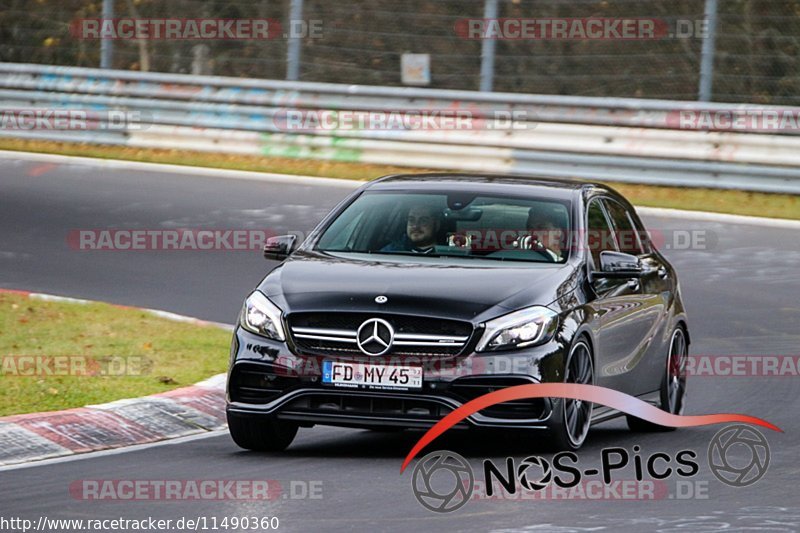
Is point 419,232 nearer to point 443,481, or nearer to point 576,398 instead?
point 576,398

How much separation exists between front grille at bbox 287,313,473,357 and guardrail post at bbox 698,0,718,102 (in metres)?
12.5

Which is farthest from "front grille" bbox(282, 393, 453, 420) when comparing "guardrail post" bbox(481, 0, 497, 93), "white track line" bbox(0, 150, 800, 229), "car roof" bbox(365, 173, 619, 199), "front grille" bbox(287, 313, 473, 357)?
"guardrail post" bbox(481, 0, 497, 93)

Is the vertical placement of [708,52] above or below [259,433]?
above

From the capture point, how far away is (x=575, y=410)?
9.04 meters

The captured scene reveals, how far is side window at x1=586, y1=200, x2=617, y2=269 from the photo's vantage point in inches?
389

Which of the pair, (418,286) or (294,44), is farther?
(294,44)

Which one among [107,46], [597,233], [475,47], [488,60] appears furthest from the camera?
[107,46]

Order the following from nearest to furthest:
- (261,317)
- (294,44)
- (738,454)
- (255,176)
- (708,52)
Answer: (261,317) < (738,454) < (708,52) < (255,176) < (294,44)

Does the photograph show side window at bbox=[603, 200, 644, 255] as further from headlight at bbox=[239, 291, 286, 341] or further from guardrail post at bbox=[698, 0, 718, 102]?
guardrail post at bbox=[698, 0, 718, 102]

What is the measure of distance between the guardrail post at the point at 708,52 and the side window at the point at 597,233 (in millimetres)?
10383

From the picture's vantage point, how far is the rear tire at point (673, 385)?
10648 millimetres

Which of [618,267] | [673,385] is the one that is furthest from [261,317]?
[673,385]

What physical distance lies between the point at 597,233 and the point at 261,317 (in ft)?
7.21

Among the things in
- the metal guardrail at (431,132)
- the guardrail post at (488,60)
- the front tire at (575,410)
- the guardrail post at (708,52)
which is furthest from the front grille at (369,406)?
the guardrail post at (488,60)
